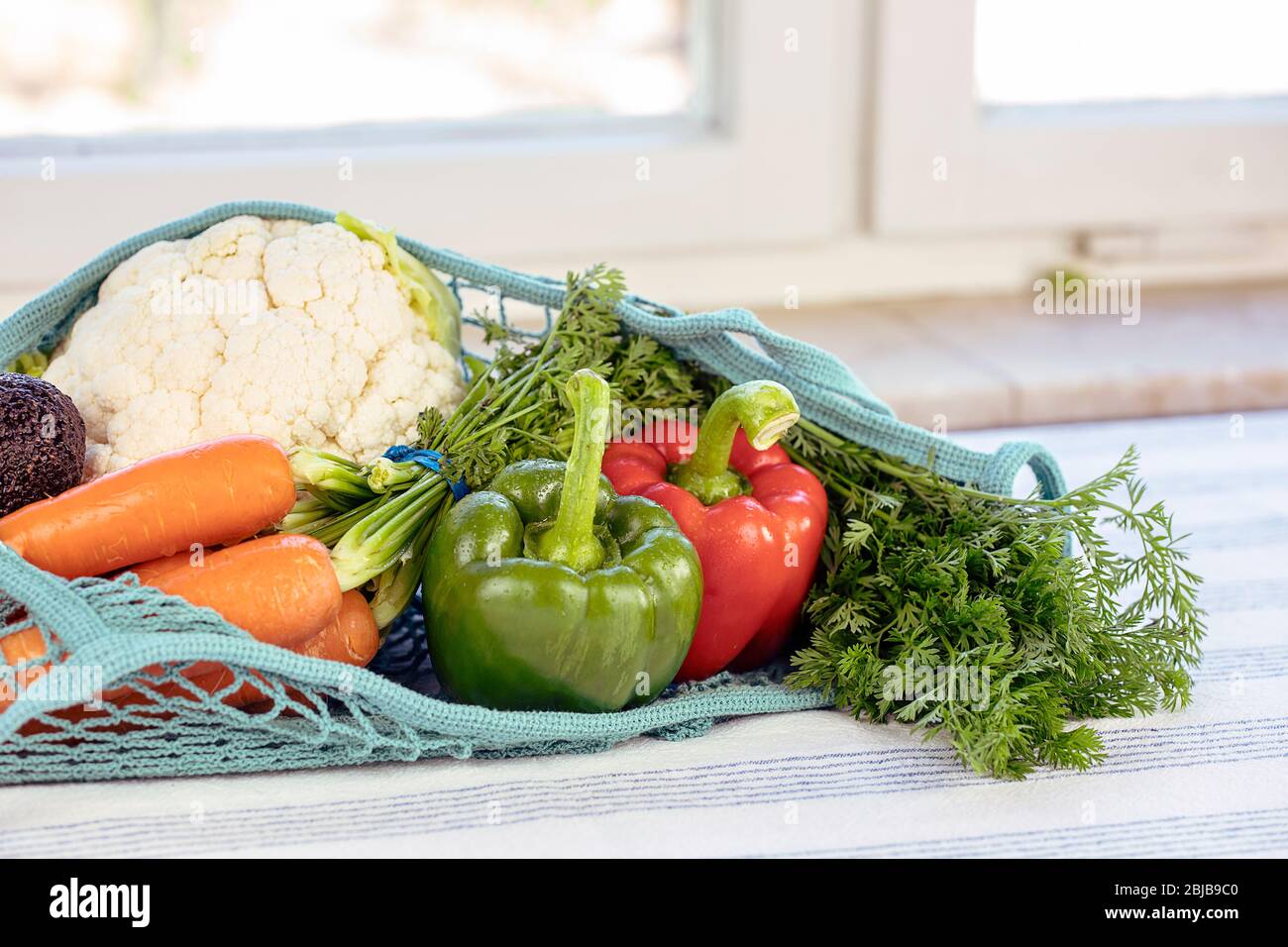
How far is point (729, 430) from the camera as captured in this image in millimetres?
862

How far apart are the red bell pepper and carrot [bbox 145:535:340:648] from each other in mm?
203

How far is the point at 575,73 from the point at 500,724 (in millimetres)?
1170

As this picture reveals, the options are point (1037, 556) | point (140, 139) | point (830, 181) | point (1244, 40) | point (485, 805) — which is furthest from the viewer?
point (1244, 40)

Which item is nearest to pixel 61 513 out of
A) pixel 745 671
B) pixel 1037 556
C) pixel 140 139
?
pixel 745 671

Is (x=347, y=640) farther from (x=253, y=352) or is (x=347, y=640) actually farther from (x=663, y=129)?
(x=663, y=129)

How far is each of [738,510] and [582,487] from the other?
0.42 ft

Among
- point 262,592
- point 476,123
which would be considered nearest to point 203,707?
point 262,592

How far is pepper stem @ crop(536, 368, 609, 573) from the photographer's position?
2.49ft

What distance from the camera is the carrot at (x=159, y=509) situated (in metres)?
0.76

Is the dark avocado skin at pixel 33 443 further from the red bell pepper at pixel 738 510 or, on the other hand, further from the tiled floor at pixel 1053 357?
the tiled floor at pixel 1053 357

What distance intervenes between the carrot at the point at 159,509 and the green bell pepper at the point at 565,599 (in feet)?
0.33

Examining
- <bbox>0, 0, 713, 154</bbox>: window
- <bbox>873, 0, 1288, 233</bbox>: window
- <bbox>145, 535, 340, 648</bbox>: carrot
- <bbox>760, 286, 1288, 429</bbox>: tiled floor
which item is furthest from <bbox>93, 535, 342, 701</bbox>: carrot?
<bbox>873, 0, 1288, 233</bbox>: window

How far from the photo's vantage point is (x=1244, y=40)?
1.88 m

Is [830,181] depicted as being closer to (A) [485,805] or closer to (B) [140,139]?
(B) [140,139]
